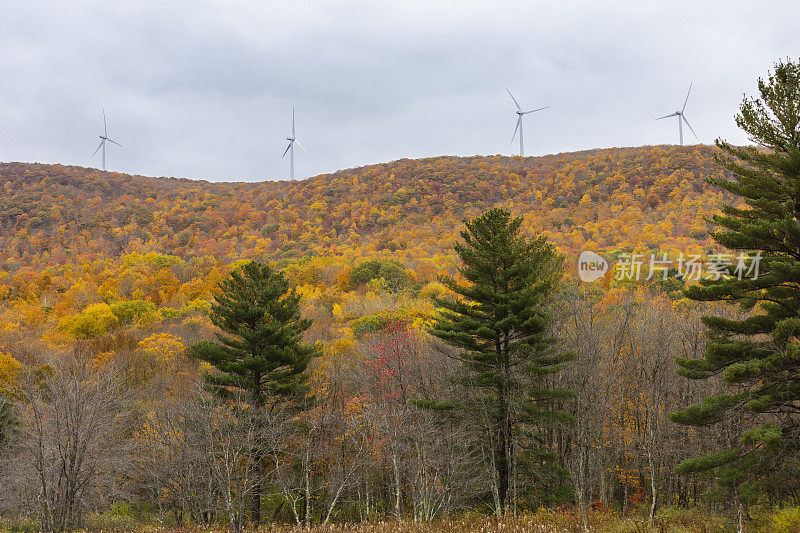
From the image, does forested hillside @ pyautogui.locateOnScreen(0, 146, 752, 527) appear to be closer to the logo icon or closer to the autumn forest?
the autumn forest

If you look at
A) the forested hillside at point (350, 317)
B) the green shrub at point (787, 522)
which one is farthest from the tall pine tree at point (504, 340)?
Answer: the green shrub at point (787, 522)

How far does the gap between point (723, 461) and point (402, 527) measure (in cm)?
1027

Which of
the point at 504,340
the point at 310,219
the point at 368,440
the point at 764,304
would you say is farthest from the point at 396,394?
the point at 310,219

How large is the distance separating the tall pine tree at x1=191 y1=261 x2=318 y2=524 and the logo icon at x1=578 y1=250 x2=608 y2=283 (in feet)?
130

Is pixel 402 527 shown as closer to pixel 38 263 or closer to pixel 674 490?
pixel 674 490

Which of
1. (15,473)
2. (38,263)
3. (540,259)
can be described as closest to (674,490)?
(540,259)

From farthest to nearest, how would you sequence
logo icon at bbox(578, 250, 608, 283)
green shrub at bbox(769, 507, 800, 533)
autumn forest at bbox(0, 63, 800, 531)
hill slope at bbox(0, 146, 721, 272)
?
hill slope at bbox(0, 146, 721, 272) → logo icon at bbox(578, 250, 608, 283) → autumn forest at bbox(0, 63, 800, 531) → green shrub at bbox(769, 507, 800, 533)

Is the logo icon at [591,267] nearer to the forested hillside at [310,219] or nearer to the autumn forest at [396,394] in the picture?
→ the autumn forest at [396,394]

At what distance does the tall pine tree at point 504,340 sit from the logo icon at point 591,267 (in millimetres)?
35223

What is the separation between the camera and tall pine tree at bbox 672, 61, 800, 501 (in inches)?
642

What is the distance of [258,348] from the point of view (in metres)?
28.9

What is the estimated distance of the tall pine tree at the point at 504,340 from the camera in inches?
998

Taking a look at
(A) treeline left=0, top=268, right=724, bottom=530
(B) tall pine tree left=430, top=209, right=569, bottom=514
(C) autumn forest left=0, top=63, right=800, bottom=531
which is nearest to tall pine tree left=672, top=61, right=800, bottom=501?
(C) autumn forest left=0, top=63, right=800, bottom=531

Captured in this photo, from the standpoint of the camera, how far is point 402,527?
1540cm
